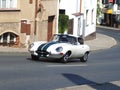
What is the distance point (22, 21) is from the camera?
34156 millimetres

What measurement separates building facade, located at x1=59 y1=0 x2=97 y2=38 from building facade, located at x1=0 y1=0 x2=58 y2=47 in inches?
388

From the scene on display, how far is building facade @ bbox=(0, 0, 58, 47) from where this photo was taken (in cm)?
3310

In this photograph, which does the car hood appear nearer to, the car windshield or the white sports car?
the white sports car

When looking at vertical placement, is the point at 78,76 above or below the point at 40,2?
below

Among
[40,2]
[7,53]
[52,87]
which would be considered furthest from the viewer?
[40,2]

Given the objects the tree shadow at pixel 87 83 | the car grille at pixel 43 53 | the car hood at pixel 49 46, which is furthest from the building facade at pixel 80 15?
the tree shadow at pixel 87 83

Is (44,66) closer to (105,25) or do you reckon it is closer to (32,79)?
(32,79)

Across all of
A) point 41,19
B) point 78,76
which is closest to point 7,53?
point 41,19

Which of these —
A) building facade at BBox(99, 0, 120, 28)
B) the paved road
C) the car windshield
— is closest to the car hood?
the car windshield

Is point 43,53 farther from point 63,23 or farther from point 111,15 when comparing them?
point 111,15

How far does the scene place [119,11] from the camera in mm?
87562

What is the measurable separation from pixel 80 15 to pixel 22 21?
15.5m

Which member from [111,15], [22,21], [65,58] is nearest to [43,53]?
[65,58]

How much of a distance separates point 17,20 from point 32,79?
1752cm
